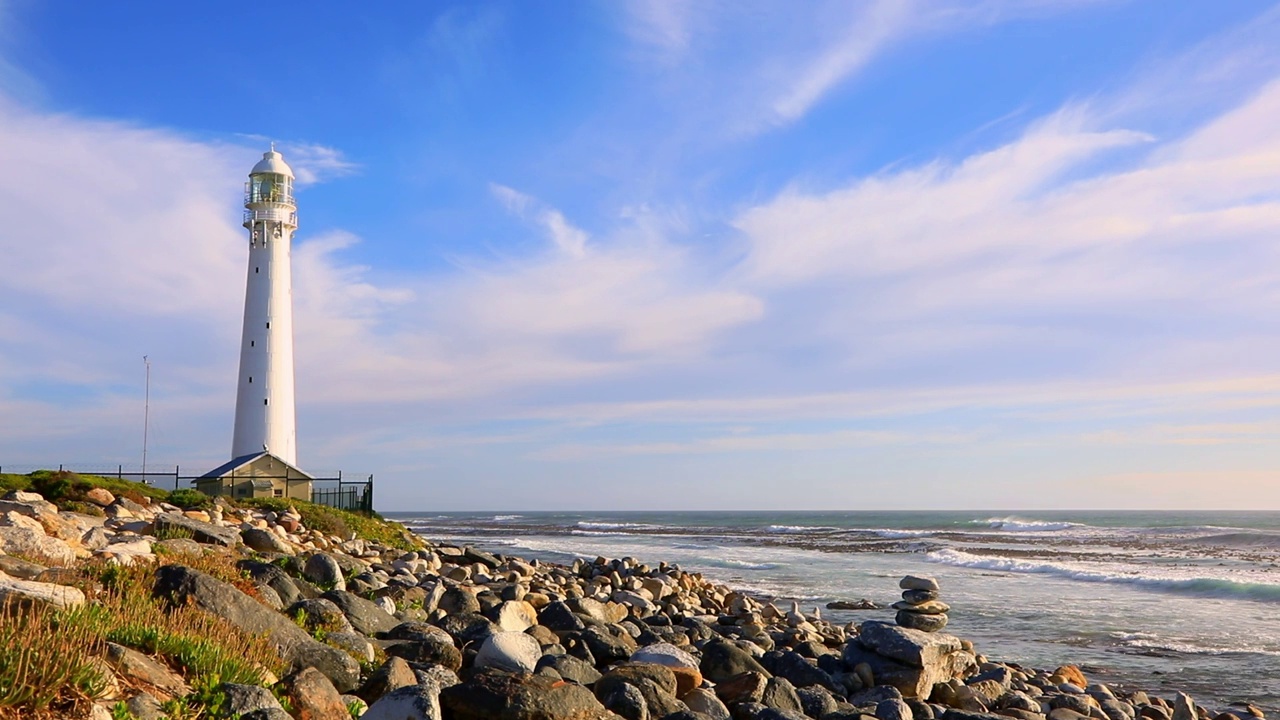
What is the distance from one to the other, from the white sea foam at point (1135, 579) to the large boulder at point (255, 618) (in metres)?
26.3

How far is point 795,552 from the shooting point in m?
47.3

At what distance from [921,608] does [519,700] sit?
10154mm

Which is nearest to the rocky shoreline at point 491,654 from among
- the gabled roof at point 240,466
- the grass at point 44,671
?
the grass at point 44,671

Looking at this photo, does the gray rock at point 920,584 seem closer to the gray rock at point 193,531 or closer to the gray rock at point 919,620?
the gray rock at point 919,620

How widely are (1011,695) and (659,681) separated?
5.91 metres

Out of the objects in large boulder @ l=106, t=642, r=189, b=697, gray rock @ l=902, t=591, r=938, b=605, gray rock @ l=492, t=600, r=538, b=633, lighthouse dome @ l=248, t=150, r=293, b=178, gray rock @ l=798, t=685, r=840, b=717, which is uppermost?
lighthouse dome @ l=248, t=150, r=293, b=178

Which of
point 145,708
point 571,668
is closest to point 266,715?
point 145,708

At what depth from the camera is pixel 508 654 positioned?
8.65m

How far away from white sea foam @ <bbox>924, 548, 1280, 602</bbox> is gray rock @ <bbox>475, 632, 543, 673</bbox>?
24366mm

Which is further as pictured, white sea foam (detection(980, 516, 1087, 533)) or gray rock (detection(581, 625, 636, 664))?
white sea foam (detection(980, 516, 1087, 533))

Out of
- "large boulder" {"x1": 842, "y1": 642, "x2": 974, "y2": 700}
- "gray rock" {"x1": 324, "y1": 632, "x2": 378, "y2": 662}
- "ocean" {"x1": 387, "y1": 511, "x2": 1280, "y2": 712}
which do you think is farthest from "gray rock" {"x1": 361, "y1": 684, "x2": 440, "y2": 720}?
"ocean" {"x1": 387, "y1": 511, "x2": 1280, "y2": 712}

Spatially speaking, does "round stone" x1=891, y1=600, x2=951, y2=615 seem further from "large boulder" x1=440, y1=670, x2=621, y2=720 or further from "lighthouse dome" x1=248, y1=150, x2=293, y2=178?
"lighthouse dome" x1=248, y1=150, x2=293, y2=178

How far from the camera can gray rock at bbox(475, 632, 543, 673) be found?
8602mm

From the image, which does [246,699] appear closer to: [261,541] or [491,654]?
[491,654]
